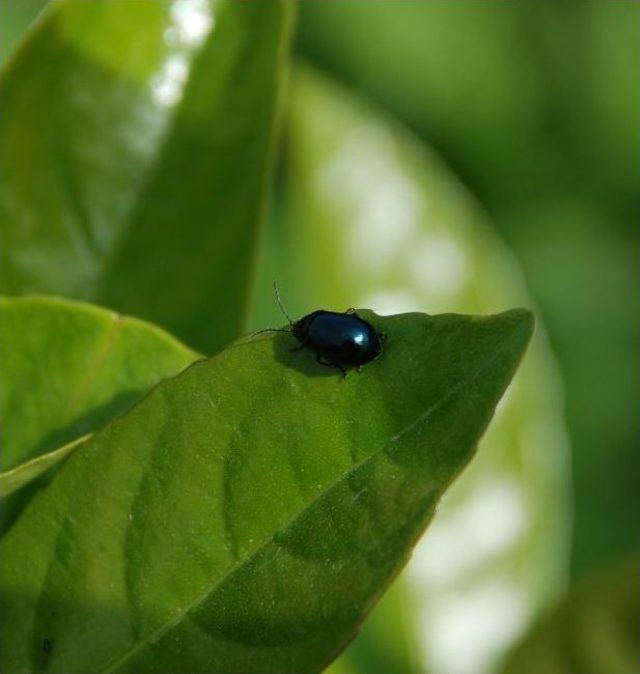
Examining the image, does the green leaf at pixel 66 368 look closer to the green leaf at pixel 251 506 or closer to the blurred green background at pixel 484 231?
the green leaf at pixel 251 506

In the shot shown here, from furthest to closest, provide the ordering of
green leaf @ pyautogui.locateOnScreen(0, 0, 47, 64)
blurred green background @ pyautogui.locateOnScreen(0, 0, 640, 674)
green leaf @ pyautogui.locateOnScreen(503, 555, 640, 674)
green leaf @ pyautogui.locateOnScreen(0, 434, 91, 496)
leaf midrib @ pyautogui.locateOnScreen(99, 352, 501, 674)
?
green leaf @ pyautogui.locateOnScreen(0, 0, 47, 64) → blurred green background @ pyautogui.locateOnScreen(0, 0, 640, 674) → green leaf @ pyautogui.locateOnScreen(503, 555, 640, 674) → green leaf @ pyautogui.locateOnScreen(0, 434, 91, 496) → leaf midrib @ pyautogui.locateOnScreen(99, 352, 501, 674)

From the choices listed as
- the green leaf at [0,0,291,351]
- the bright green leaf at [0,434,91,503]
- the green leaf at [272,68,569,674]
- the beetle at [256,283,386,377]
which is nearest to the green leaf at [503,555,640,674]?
the green leaf at [272,68,569,674]

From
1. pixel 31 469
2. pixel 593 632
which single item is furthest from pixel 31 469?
pixel 593 632

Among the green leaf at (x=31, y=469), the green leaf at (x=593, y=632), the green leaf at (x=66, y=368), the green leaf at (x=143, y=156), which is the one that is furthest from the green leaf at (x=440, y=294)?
the green leaf at (x=31, y=469)

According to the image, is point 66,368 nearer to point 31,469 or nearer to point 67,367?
point 67,367

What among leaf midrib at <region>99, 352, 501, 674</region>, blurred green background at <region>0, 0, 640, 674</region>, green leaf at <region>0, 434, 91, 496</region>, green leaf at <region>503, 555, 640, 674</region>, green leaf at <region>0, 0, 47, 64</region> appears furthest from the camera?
green leaf at <region>0, 0, 47, 64</region>

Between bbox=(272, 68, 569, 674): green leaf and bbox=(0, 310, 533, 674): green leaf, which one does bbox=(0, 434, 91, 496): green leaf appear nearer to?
bbox=(0, 310, 533, 674): green leaf
